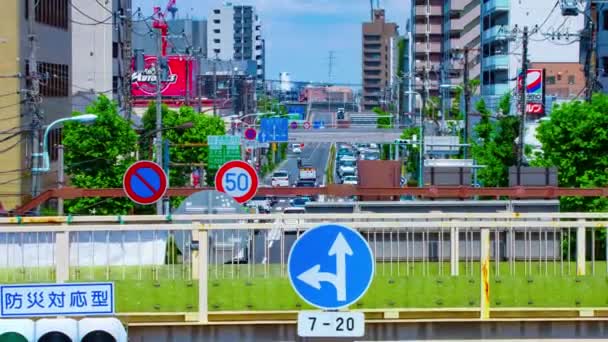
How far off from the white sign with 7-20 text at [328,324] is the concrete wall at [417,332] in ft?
11.9

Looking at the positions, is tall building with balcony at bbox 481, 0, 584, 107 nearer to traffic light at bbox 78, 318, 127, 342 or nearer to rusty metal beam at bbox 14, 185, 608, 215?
rusty metal beam at bbox 14, 185, 608, 215

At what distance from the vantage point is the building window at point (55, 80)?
45719mm

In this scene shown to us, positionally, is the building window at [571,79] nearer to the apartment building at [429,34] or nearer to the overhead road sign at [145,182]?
the apartment building at [429,34]

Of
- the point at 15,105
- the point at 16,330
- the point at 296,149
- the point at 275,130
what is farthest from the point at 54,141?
the point at 296,149

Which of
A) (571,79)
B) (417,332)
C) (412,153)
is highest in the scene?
(571,79)

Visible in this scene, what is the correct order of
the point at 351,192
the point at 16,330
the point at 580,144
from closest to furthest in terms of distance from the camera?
the point at 16,330 → the point at 351,192 → the point at 580,144

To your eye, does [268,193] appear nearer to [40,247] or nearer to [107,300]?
[40,247]

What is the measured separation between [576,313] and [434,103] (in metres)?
109

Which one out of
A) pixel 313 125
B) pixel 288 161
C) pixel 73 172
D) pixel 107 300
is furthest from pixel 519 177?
pixel 288 161

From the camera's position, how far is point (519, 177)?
3350cm

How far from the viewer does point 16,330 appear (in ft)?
23.2

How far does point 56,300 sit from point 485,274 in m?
4.29

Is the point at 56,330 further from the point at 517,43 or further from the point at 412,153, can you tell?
the point at 412,153

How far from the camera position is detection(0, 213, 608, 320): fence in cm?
1135
